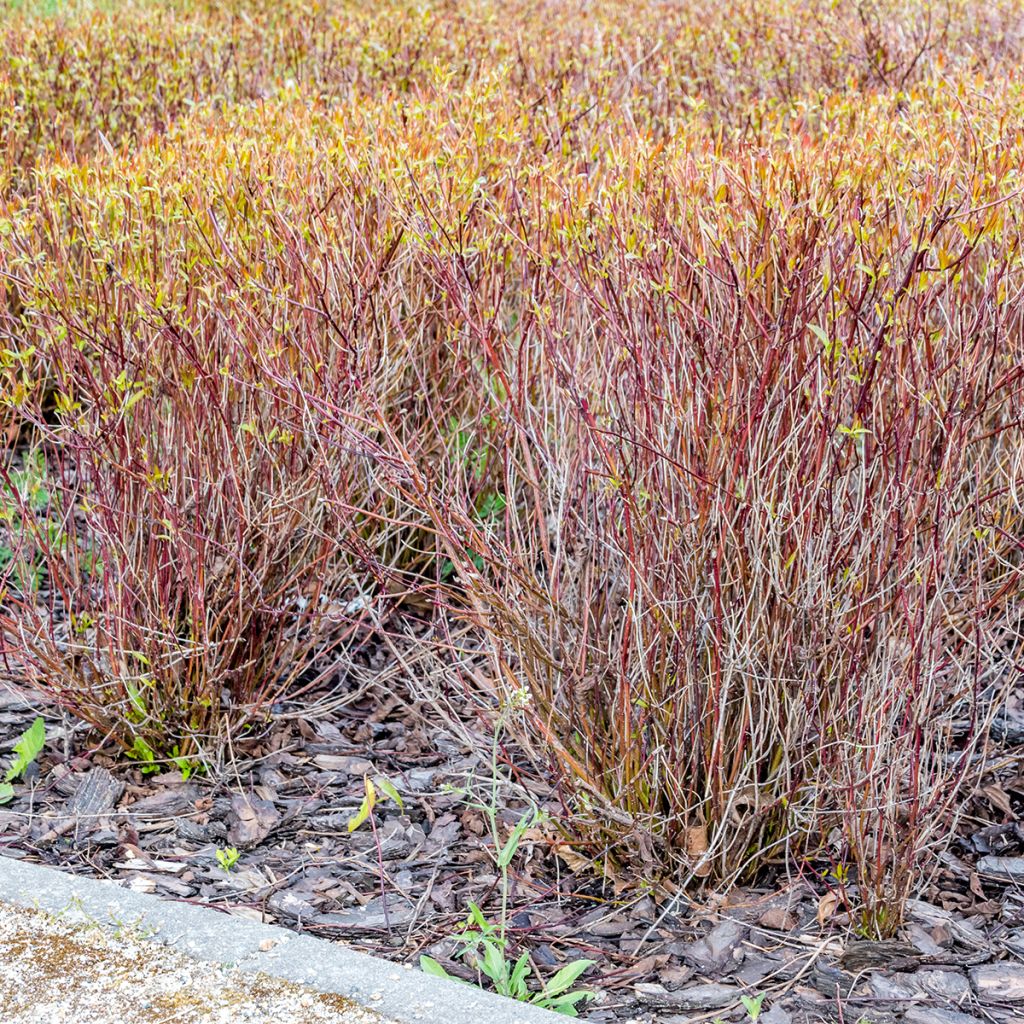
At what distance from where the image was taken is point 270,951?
2080 millimetres

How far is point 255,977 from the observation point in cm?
203

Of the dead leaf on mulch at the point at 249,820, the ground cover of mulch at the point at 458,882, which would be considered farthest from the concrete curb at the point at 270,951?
the dead leaf on mulch at the point at 249,820

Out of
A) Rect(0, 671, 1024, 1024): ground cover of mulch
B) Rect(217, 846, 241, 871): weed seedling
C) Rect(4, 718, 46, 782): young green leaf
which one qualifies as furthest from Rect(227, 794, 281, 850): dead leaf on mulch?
Rect(4, 718, 46, 782): young green leaf

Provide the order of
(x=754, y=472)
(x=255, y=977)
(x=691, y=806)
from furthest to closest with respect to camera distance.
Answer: (x=691, y=806) → (x=754, y=472) → (x=255, y=977)

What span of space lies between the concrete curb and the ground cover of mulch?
363 millimetres

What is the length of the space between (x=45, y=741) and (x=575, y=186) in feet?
6.45

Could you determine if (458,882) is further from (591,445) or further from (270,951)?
(591,445)

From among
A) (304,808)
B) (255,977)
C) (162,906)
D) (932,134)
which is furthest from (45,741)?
(932,134)

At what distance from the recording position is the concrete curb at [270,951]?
1.96 meters

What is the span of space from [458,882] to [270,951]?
0.66 metres

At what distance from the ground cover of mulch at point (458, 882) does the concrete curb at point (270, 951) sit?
36 cm

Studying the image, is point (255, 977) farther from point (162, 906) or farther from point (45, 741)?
point (45, 741)

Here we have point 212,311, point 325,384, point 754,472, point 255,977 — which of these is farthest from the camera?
point 212,311

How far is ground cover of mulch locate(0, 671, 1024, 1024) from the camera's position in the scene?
2334 mm
